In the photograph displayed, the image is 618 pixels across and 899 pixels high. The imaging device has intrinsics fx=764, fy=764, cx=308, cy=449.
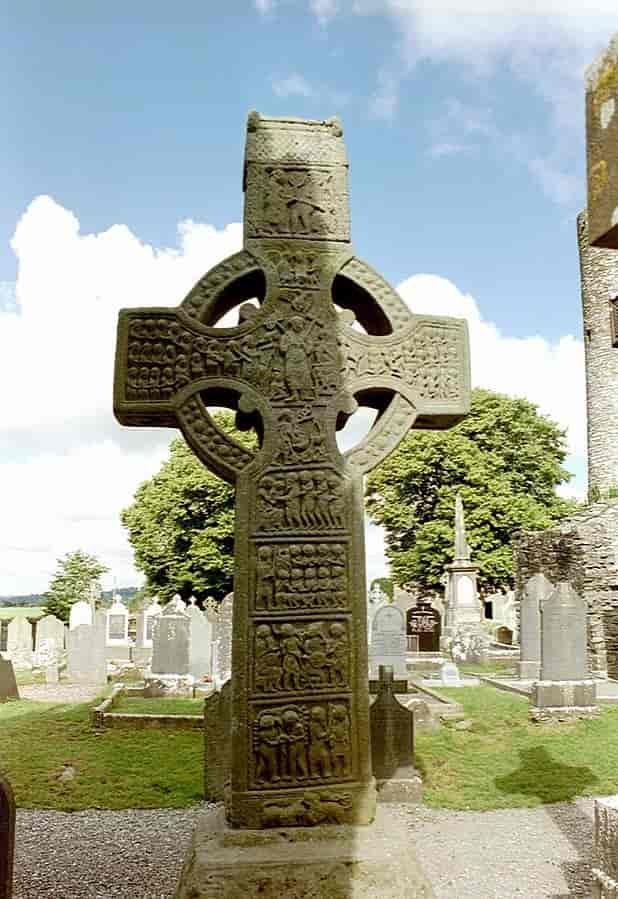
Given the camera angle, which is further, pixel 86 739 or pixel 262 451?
pixel 86 739

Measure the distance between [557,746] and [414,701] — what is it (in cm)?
197

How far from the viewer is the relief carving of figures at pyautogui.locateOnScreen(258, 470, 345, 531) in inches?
142

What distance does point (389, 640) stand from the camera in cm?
1590

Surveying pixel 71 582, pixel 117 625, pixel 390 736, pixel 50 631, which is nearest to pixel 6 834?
pixel 390 736

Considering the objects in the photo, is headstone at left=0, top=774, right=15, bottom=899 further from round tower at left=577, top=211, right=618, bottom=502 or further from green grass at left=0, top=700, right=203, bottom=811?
round tower at left=577, top=211, right=618, bottom=502

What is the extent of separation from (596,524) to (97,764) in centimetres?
1786

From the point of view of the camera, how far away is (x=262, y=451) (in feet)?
12.0

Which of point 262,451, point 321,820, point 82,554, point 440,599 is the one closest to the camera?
point 321,820

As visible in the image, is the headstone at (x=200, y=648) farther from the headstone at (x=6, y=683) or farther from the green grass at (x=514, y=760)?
the green grass at (x=514, y=760)

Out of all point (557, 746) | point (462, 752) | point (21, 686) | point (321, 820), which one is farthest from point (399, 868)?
point (21, 686)

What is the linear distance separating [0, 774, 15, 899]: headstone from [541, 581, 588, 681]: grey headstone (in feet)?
36.5

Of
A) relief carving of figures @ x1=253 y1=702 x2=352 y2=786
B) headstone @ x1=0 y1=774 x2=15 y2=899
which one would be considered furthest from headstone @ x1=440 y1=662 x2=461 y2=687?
headstone @ x1=0 y1=774 x2=15 y2=899

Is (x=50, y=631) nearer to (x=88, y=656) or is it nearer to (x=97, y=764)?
(x=88, y=656)

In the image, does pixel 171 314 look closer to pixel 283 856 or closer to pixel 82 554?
pixel 283 856
